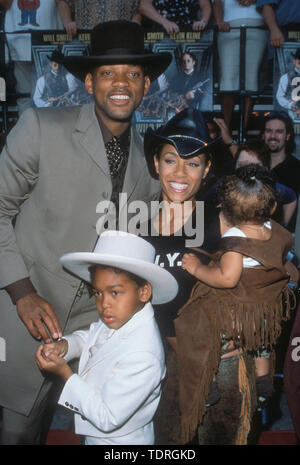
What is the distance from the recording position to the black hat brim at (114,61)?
1.76 metres

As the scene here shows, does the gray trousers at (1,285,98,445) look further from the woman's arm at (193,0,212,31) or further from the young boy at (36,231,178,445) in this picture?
the woman's arm at (193,0,212,31)

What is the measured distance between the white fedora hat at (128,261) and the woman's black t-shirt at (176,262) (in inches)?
4.3

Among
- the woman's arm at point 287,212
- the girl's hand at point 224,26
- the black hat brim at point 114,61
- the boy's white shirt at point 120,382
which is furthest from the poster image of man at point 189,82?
the boy's white shirt at point 120,382

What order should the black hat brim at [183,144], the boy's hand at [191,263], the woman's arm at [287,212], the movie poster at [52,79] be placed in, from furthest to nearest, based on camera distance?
the movie poster at [52,79], the woman's arm at [287,212], the black hat brim at [183,144], the boy's hand at [191,263]

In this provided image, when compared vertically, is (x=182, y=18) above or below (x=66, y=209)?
above

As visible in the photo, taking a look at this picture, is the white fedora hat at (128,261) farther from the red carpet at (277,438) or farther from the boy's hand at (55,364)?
the red carpet at (277,438)

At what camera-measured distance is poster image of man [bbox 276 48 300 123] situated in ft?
11.2

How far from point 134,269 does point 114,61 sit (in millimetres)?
977

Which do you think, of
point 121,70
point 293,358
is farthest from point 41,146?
point 293,358

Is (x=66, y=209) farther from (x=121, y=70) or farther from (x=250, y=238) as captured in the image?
(x=250, y=238)

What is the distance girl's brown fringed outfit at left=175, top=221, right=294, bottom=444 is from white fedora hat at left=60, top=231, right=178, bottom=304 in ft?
0.54

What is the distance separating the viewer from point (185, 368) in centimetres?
160

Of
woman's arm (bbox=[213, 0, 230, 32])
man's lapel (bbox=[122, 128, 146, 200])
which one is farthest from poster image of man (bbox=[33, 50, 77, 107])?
man's lapel (bbox=[122, 128, 146, 200])

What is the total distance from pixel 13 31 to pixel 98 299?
9.69ft
